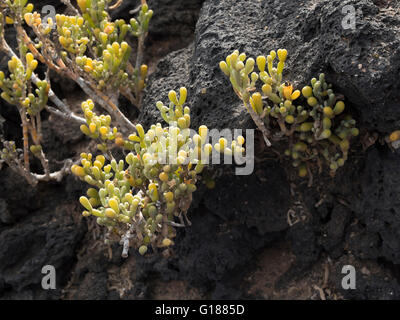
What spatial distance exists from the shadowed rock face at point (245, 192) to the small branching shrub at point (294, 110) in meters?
0.09

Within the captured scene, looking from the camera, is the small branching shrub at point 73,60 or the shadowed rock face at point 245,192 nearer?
the shadowed rock face at point 245,192

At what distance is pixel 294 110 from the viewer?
7.08 feet

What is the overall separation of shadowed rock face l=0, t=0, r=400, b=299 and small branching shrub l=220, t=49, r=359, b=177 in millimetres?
88

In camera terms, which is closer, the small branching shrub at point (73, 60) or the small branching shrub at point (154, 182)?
the small branching shrub at point (154, 182)

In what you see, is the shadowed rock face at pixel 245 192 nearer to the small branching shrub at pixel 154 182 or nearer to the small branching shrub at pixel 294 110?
the small branching shrub at pixel 294 110

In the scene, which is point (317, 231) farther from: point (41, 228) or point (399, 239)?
point (41, 228)

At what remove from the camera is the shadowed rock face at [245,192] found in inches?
80.4

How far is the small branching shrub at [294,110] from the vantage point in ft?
6.55

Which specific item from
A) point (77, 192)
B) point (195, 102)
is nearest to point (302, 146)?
Answer: point (195, 102)

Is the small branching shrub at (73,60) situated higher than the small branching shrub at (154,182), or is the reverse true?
the small branching shrub at (73,60)

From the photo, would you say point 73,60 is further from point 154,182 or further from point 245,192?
point 245,192

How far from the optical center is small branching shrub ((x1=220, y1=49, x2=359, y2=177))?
6.55 feet

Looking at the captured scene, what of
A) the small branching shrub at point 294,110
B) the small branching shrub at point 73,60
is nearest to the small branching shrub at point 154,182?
the small branching shrub at point 294,110

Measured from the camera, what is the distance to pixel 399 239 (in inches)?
88.4
